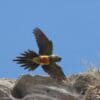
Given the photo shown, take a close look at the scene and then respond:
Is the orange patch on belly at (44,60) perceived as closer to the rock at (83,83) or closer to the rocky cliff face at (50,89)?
the rocky cliff face at (50,89)

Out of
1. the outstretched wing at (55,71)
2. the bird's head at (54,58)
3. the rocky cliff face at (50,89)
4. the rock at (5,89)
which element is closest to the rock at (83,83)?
the rocky cliff face at (50,89)

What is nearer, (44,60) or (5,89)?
(44,60)

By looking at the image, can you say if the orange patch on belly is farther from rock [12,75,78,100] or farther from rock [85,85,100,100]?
rock [85,85,100,100]

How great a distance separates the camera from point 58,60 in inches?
189

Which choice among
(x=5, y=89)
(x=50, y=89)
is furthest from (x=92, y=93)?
(x=5, y=89)

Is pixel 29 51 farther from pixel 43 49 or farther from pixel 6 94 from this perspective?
pixel 6 94

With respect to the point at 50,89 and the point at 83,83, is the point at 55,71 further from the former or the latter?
the point at 83,83

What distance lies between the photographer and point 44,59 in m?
4.76

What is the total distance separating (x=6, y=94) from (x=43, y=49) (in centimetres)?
58

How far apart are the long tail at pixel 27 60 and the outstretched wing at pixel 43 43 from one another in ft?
0.37

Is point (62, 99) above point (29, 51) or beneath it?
beneath

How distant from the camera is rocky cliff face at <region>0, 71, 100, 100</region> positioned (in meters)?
4.79

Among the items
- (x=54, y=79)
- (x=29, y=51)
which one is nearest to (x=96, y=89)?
(x=54, y=79)

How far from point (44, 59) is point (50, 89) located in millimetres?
324
